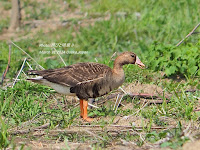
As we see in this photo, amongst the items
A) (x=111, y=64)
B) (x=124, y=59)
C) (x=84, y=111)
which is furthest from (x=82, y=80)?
(x=111, y=64)

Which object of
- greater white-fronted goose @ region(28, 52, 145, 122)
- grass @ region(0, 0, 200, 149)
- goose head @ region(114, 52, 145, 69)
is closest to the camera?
grass @ region(0, 0, 200, 149)

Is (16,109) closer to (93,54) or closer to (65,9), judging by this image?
(93,54)

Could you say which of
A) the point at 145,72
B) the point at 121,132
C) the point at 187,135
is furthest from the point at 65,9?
the point at 187,135

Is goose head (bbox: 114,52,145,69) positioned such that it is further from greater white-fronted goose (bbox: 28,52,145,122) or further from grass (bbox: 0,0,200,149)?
grass (bbox: 0,0,200,149)

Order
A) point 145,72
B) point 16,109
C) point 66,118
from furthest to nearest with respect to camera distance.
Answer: point 145,72 < point 16,109 < point 66,118

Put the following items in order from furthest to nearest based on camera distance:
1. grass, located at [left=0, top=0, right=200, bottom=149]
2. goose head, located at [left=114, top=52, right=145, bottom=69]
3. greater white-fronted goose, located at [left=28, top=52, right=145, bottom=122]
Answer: goose head, located at [left=114, top=52, right=145, bottom=69], greater white-fronted goose, located at [left=28, top=52, right=145, bottom=122], grass, located at [left=0, top=0, right=200, bottom=149]

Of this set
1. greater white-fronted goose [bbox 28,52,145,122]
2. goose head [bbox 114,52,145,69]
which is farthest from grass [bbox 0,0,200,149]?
goose head [bbox 114,52,145,69]

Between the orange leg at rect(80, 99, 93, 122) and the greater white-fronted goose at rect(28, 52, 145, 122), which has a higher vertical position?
the greater white-fronted goose at rect(28, 52, 145, 122)

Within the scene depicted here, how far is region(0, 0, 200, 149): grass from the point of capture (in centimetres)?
449

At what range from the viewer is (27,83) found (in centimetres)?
605

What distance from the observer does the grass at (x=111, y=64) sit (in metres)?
4.49

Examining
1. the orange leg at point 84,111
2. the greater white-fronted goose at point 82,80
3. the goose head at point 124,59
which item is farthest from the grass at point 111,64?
the goose head at point 124,59

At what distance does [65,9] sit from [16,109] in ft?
21.3

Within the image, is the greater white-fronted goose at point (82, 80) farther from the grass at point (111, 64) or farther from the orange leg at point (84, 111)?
the grass at point (111, 64)
